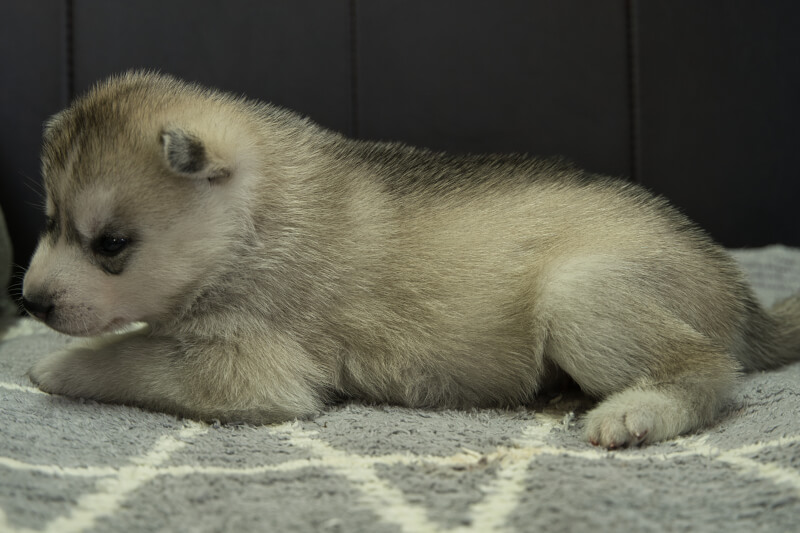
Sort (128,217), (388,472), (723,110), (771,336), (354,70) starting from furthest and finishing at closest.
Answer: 1. (723,110)
2. (354,70)
3. (771,336)
4. (128,217)
5. (388,472)

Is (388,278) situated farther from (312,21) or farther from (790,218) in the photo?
(790,218)

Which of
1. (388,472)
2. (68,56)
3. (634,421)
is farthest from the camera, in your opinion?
(68,56)

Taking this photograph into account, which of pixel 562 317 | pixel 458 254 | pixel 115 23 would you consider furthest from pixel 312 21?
pixel 562 317

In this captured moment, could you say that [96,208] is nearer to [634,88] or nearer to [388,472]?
[388,472]

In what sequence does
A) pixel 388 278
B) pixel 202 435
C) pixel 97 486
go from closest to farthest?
pixel 97 486, pixel 202 435, pixel 388 278

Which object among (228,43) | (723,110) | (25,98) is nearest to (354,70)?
(228,43)

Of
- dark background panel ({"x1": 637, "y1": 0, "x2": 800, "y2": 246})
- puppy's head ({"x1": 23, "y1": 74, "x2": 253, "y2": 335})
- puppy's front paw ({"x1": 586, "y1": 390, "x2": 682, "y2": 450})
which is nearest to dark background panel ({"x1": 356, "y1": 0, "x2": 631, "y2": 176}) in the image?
dark background panel ({"x1": 637, "y1": 0, "x2": 800, "y2": 246})

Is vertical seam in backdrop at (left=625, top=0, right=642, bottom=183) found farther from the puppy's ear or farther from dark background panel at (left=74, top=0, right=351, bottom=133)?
the puppy's ear
